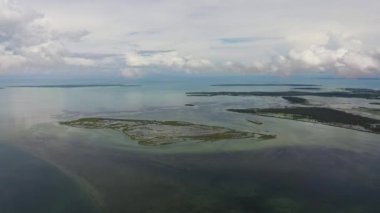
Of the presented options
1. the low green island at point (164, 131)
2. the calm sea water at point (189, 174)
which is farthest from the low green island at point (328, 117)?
the low green island at point (164, 131)

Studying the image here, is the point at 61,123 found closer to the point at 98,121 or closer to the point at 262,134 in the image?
the point at 98,121

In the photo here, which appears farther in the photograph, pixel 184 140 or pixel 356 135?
pixel 356 135

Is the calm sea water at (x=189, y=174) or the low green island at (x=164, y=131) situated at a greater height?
the low green island at (x=164, y=131)

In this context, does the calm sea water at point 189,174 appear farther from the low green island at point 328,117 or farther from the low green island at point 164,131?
the low green island at point 328,117

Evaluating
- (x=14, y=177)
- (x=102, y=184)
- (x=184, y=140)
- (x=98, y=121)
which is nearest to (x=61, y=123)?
(x=98, y=121)

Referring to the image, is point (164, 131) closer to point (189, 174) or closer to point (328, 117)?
point (189, 174)

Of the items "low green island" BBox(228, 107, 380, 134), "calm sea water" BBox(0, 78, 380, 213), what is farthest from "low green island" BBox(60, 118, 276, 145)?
"low green island" BBox(228, 107, 380, 134)
